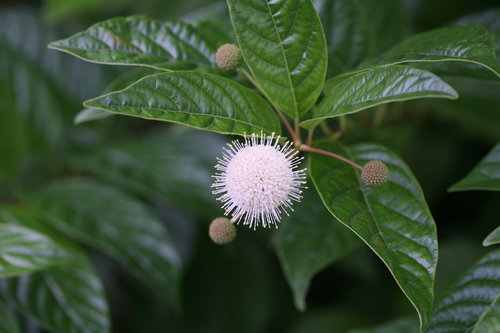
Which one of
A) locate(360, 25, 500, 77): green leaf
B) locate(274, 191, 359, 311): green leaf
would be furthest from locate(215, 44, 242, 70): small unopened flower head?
locate(274, 191, 359, 311): green leaf

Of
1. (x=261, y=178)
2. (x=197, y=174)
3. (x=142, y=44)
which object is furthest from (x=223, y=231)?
(x=197, y=174)

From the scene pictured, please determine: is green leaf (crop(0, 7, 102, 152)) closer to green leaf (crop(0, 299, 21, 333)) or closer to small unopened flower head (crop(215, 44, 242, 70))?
green leaf (crop(0, 299, 21, 333))

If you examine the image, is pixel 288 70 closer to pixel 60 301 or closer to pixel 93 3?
pixel 60 301

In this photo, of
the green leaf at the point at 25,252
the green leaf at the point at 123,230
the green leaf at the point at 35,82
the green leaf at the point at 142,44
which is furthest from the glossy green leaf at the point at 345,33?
the green leaf at the point at 35,82

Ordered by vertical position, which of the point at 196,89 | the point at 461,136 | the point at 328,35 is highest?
the point at 328,35

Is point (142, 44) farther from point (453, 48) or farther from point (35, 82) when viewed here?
point (35, 82)

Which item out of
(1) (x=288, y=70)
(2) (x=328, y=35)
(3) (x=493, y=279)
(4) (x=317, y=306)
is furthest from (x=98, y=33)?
(4) (x=317, y=306)
